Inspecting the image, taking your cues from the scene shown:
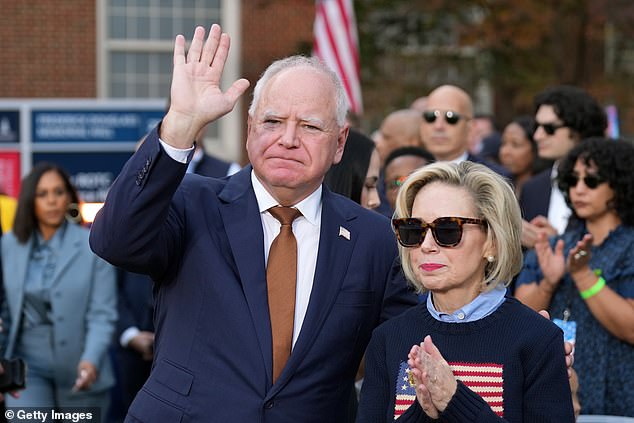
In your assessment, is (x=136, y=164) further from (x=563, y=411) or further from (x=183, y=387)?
(x=563, y=411)

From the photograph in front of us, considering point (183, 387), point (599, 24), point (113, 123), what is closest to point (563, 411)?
point (183, 387)

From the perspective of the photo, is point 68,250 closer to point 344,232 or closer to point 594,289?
point 594,289

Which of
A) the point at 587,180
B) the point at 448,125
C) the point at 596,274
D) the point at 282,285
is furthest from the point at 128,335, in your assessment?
the point at 282,285

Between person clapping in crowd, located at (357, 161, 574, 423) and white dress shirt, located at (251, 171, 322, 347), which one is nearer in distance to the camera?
person clapping in crowd, located at (357, 161, 574, 423)

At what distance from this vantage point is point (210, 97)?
362 cm

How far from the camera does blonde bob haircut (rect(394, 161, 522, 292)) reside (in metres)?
3.77

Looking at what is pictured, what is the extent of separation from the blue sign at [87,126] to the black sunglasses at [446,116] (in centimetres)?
607

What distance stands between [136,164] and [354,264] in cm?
90

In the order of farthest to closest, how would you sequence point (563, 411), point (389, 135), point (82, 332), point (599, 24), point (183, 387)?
point (599, 24)
point (389, 135)
point (82, 332)
point (183, 387)
point (563, 411)

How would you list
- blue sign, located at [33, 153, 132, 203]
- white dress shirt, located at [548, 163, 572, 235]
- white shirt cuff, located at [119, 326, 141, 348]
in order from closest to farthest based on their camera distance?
white dress shirt, located at [548, 163, 572, 235]
white shirt cuff, located at [119, 326, 141, 348]
blue sign, located at [33, 153, 132, 203]

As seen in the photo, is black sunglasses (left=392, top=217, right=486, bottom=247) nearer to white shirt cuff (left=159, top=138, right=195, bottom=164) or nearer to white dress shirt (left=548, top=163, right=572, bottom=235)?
white shirt cuff (left=159, top=138, right=195, bottom=164)

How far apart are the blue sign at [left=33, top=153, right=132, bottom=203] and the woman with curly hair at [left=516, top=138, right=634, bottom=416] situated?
7865 mm

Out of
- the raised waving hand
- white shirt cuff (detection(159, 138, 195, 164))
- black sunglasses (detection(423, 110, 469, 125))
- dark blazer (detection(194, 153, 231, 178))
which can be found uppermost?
the raised waving hand

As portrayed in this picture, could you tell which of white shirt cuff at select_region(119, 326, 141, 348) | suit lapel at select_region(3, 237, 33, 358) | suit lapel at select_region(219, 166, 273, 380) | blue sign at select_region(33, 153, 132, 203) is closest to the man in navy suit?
suit lapel at select_region(219, 166, 273, 380)
